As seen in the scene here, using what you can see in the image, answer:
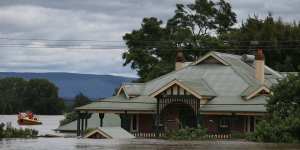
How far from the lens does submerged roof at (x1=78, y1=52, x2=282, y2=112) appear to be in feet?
200

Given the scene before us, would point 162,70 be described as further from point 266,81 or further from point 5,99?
point 5,99

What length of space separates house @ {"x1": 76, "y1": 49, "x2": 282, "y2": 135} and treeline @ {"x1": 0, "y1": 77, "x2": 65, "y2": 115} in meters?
68.6

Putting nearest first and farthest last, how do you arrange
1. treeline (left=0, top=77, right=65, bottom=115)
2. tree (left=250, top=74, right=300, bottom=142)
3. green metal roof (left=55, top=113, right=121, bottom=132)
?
tree (left=250, top=74, right=300, bottom=142) < green metal roof (left=55, top=113, right=121, bottom=132) < treeline (left=0, top=77, right=65, bottom=115)

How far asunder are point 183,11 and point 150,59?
9.17m

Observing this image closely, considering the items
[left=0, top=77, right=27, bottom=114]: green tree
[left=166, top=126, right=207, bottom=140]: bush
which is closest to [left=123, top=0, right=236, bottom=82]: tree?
[left=166, top=126, right=207, bottom=140]: bush

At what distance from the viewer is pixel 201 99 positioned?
60.8m

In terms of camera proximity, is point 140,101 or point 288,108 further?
point 140,101

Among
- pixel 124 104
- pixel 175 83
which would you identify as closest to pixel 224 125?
pixel 175 83

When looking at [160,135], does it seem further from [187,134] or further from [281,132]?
[281,132]

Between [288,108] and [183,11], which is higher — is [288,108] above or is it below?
below

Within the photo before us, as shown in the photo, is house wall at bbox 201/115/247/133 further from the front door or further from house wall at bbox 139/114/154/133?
house wall at bbox 139/114/154/133

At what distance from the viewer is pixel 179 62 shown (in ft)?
236

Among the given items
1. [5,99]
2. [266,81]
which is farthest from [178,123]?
[5,99]

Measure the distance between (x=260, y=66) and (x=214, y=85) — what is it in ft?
12.0
